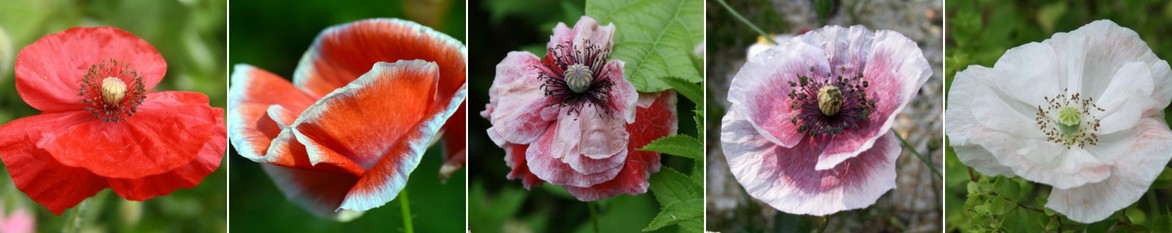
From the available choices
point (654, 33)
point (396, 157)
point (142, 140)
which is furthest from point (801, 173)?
point (142, 140)

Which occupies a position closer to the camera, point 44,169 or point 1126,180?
point 1126,180

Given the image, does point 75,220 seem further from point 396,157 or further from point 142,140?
point 396,157

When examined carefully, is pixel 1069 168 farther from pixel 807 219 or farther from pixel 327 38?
pixel 327 38

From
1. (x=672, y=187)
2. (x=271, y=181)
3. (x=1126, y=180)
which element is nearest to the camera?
(x=1126, y=180)

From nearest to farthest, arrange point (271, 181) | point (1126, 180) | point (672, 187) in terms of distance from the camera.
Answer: point (1126, 180) → point (672, 187) → point (271, 181)

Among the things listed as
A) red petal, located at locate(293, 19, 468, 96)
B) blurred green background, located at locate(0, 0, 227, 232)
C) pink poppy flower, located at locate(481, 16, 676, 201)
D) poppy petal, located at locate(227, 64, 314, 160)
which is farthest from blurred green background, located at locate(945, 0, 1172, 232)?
blurred green background, located at locate(0, 0, 227, 232)

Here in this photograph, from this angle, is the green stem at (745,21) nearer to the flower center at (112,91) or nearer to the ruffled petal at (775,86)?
the ruffled petal at (775,86)

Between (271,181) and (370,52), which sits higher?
(370,52)

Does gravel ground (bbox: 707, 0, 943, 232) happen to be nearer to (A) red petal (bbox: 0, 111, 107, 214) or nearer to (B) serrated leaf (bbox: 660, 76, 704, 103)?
(B) serrated leaf (bbox: 660, 76, 704, 103)
